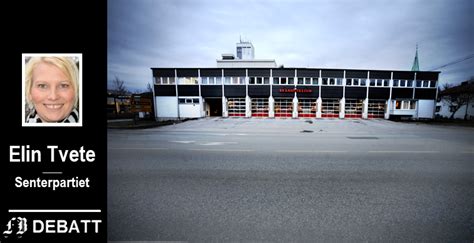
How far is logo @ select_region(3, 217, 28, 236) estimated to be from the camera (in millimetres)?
1924

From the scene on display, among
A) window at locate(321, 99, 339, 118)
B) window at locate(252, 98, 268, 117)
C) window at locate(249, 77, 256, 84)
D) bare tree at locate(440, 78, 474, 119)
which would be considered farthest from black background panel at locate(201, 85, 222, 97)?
Answer: bare tree at locate(440, 78, 474, 119)

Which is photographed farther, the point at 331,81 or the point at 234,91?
the point at 234,91

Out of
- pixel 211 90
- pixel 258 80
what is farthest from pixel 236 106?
pixel 258 80

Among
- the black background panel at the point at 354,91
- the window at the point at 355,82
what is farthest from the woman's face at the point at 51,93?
the window at the point at 355,82

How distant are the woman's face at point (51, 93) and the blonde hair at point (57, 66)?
0.09 ft

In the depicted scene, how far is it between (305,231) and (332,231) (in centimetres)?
38

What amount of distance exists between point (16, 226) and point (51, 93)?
143cm

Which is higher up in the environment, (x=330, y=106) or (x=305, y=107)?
(x=330, y=106)

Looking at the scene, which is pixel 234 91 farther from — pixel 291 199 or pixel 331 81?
pixel 291 199

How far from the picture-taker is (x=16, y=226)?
1.93 metres

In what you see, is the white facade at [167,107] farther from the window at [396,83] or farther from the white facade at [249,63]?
the window at [396,83]

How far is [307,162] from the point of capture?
582cm

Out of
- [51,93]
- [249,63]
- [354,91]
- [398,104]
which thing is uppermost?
[249,63]

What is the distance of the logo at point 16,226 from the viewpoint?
1.92 m
